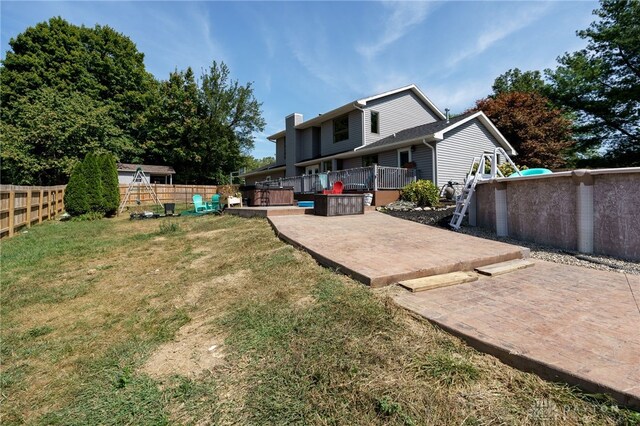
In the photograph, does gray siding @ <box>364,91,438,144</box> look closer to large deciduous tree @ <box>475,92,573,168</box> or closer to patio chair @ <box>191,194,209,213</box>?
large deciduous tree @ <box>475,92,573,168</box>

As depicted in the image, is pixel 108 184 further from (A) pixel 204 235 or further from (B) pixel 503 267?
(B) pixel 503 267

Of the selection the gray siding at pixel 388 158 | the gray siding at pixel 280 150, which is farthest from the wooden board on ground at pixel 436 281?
the gray siding at pixel 280 150

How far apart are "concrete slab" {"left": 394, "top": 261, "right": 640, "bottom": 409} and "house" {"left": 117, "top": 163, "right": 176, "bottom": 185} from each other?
32139mm

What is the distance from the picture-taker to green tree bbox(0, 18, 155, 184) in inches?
889

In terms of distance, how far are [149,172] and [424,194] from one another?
2952 centimetres

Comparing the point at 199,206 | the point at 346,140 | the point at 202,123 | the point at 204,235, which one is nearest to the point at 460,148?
the point at 346,140

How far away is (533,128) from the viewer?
1864 cm

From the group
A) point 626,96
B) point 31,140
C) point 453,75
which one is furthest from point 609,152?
point 31,140

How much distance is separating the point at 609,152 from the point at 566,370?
26112mm

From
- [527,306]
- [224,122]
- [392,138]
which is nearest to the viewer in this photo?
[527,306]

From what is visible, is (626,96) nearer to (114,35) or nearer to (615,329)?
(615,329)

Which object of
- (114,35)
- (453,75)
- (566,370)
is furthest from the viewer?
(114,35)

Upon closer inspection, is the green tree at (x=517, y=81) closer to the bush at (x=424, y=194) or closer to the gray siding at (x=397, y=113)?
the gray siding at (x=397, y=113)

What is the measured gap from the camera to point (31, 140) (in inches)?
881
